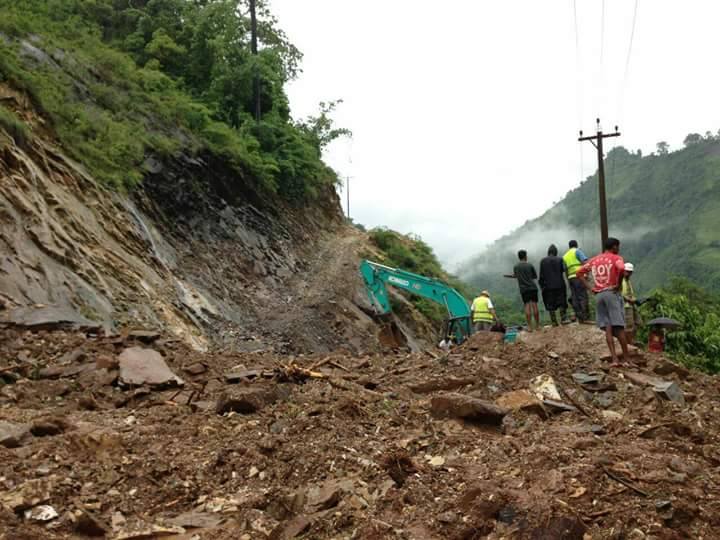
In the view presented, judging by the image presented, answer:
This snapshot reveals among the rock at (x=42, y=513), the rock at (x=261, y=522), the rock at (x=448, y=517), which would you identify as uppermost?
the rock at (x=42, y=513)

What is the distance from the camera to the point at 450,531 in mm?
3383

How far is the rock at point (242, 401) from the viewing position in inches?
221

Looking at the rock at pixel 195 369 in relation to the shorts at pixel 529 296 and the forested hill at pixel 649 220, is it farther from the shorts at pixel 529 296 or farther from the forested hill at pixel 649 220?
the forested hill at pixel 649 220

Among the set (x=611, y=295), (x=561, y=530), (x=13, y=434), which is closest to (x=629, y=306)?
(x=611, y=295)

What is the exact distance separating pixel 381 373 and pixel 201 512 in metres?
3.96

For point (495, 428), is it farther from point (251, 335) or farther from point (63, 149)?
point (63, 149)

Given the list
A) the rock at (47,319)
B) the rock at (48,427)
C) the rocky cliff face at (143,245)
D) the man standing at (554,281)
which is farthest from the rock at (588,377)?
the rocky cliff face at (143,245)

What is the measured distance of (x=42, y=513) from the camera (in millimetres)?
3641

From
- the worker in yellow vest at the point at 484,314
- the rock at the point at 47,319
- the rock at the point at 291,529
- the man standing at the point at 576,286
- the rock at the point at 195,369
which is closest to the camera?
the rock at the point at 291,529

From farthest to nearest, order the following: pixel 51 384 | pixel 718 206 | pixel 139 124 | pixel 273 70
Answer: pixel 718 206 < pixel 273 70 < pixel 139 124 < pixel 51 384

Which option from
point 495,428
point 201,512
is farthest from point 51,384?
point 495,428

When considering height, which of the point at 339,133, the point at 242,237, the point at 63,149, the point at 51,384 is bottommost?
the point at 51,384

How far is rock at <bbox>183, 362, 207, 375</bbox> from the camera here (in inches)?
285

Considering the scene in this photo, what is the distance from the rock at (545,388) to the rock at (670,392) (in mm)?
973
